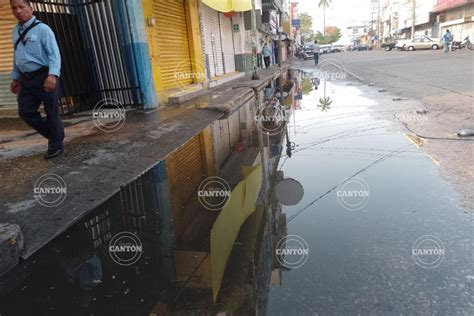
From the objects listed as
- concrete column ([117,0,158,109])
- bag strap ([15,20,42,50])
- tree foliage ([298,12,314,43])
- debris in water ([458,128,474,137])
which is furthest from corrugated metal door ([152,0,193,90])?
tree foliage ([298,12,314,43])

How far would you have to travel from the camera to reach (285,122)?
7.83 metres

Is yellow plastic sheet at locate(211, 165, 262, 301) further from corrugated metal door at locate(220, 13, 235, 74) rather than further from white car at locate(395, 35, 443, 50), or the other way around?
white car at locate(395, 35, 443, 50)

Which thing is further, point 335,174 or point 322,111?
point 322,111

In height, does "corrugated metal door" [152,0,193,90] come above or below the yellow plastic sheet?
above

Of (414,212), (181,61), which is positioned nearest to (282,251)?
(414,212)

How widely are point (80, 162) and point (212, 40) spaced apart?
1306 cm

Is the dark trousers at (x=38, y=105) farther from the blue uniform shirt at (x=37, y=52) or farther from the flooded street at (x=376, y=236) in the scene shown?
the flooded street at (x=376, y=236)

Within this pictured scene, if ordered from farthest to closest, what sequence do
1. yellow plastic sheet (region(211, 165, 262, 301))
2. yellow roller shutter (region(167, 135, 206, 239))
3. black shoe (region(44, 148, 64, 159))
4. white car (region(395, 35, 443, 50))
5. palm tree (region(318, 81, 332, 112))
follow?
white car (region(395, 35, 443, 50))
palm tree (region(318, 81, 332, 112))
black shoe (region(44, 148, 64, 159))
yellow roller shutter (region(167, 135, 206, 239))
yellow plastic sheet (region(211, 165, 262, 301))

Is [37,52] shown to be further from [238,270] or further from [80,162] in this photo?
[238,270]

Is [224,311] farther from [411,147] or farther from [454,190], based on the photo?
[411,147]

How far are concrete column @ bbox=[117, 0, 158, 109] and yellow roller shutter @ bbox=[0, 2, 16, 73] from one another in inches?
87.5

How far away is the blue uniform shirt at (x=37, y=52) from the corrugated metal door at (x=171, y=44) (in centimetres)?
544

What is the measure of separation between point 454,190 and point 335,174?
Answer: 121 cm

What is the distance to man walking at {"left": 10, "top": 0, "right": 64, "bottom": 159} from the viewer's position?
4270mm
